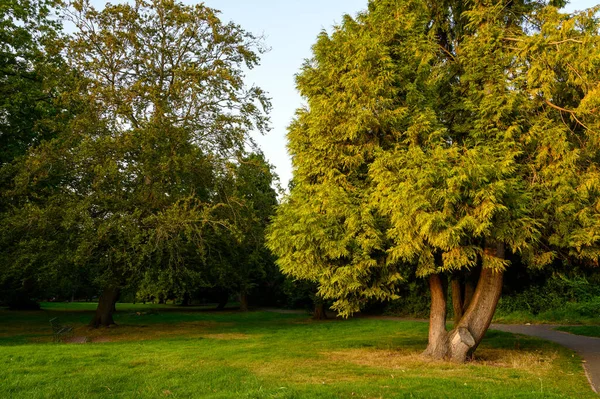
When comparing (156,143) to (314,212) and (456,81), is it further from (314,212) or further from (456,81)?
(456,81)

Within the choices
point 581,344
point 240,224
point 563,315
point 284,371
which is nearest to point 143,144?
point 240,224

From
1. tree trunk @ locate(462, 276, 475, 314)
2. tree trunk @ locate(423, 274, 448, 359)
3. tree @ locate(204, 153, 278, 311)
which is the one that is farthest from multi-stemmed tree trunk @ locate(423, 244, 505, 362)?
tree @ locate(204, 153, 278, 311)

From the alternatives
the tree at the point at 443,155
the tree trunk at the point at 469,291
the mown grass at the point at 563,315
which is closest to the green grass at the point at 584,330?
the mown grass at the point at 563,315

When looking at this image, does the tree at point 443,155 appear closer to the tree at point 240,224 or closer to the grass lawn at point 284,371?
the grass lawn at point 284,371

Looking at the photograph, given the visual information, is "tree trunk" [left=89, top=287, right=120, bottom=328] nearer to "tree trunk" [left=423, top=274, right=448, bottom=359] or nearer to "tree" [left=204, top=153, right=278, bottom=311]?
"tree" [left=204, top=153, right=278, bottom=311]

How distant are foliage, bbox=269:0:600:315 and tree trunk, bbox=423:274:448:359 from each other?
128 cm

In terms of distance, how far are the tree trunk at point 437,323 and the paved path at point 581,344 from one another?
10.7 ft

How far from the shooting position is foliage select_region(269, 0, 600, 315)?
10.3 metres

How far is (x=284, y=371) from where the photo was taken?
1014cm

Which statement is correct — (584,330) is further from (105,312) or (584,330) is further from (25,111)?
(25,111)

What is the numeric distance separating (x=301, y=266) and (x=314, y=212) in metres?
1.46

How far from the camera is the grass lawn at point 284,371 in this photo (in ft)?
25.9

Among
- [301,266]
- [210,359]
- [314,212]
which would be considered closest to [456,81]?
[314,212]

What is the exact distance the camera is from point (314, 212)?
11953 mm
